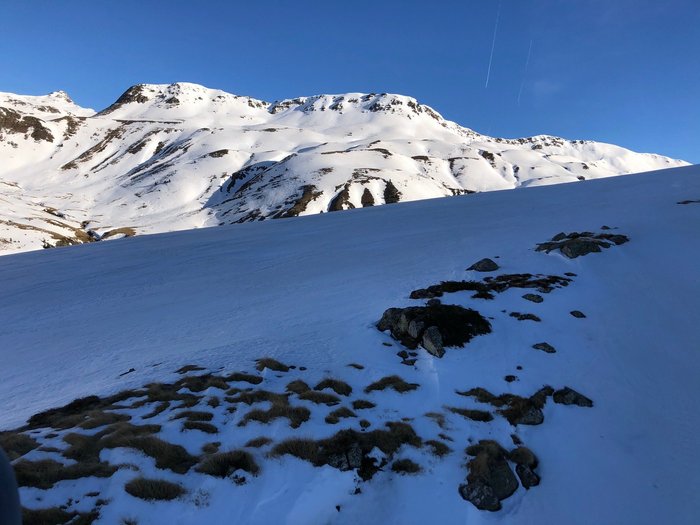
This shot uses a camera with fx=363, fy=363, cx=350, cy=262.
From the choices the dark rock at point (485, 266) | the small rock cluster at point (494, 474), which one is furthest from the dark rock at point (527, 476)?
the dark rock at point (485, 266)

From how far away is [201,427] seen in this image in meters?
8.54

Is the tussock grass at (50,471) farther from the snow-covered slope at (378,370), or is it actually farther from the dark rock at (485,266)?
the dark rock at (485,266)

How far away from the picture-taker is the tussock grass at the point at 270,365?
38.8ft

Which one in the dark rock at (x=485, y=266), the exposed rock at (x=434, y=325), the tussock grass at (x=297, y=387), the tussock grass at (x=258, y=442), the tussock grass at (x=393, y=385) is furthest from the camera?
the dark rock at (x=485, y=266)

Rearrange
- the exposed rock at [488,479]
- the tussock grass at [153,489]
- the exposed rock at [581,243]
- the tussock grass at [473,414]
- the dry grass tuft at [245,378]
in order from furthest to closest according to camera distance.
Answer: the exposed rock at [581,243], the dry grass tuft at [245,378], the tussock grass at [473,414], the exposed rock at [488,479], the tussock grass at [153,489]

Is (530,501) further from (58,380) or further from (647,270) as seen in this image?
(647,270)

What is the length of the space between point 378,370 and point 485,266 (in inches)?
433

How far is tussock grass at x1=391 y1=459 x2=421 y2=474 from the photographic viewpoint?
7637 millimetres

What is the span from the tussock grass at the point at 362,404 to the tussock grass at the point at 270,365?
292cm

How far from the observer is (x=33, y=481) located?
643 centimetres

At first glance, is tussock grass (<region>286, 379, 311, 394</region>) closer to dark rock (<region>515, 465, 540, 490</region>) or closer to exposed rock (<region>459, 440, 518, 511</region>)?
exposed rock (<region>459, 440, 518, 511</region>)

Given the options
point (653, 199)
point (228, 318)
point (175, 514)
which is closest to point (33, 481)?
point (175, 514)

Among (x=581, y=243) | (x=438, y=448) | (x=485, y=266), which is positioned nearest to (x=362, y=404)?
(x=438, y=448)

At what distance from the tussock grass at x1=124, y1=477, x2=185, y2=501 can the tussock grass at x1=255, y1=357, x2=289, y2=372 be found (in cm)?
520
